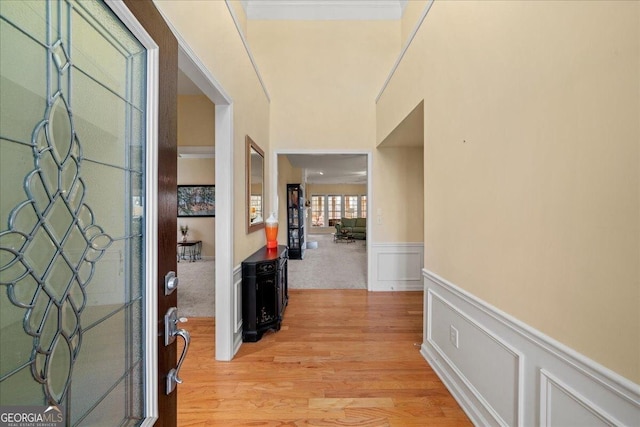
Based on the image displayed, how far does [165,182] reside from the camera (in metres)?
0.90

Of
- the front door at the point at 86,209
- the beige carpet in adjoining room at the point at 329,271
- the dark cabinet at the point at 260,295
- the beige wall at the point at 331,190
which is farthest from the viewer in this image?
the beige wall at the point at 331,190

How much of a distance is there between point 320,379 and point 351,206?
1146 cm

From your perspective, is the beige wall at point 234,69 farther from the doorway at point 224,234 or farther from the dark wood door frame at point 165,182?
the dark wood door frame at point 165,182

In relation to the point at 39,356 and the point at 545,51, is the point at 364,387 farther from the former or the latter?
the point at 545,51

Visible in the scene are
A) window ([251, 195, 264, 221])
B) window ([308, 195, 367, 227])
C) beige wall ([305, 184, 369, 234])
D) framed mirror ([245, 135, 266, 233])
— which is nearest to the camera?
framed mirror ([245, 135, 266, 233])

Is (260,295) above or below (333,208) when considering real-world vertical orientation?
below

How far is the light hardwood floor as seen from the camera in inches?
65.8

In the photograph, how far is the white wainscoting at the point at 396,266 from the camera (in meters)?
4.09

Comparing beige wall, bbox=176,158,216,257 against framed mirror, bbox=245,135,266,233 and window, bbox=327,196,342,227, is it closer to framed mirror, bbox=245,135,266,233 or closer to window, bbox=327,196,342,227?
framed mirror, bbox=245,135,266,233

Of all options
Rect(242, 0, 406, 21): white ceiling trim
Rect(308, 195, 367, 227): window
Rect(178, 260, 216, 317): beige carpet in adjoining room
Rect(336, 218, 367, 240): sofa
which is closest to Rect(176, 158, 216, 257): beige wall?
Rect(178, 260, 216, 317): beige carpet in adjoining room

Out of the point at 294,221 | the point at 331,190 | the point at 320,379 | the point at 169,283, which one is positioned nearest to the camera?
the point at 169,283

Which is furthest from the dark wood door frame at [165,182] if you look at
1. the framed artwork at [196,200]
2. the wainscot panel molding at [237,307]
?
the framed artwork at [196,200]

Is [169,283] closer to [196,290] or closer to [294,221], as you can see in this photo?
[196,290]

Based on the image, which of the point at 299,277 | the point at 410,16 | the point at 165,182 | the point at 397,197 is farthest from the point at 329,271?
the point at 165,182
